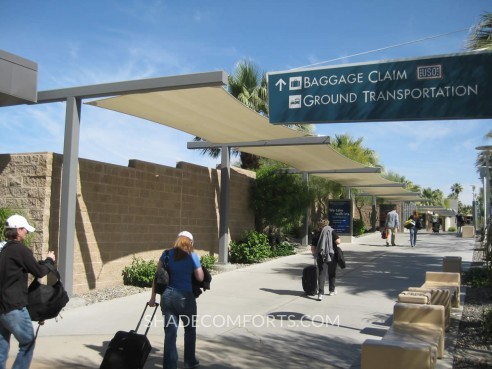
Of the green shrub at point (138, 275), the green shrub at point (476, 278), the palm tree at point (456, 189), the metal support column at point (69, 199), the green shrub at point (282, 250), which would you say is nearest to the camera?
the metal support column at point (69, 199)

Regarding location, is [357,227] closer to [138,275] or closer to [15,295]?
[138,275]

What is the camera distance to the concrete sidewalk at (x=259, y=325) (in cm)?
587

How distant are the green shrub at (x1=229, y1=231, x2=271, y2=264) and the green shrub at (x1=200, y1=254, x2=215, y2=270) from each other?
52.8 inches

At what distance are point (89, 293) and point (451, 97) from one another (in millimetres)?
7133

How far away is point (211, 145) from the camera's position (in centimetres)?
1355

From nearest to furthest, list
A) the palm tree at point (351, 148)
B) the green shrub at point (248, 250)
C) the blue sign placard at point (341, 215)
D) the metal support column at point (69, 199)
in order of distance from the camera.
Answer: the metal support column at point (69, 199)
the green shrub at point (248, 250)
the blue sign placard at point (341, 215)
the palm tree at point (351, 148)

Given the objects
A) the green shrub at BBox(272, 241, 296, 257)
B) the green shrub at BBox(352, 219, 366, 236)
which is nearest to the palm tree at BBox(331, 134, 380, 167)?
the green shrub at BBox(352, 219, 366, 236)

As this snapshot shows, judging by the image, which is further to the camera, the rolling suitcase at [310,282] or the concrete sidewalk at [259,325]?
the rolling suitcase at [310,282]

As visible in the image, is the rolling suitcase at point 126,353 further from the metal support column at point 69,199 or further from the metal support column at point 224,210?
the metal support column at point 224,210

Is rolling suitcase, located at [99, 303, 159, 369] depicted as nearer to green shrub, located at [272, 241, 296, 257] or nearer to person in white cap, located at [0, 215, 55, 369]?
person in white cap, located at [0, 215, 55, 369]

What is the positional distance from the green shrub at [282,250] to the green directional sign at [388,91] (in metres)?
11.2

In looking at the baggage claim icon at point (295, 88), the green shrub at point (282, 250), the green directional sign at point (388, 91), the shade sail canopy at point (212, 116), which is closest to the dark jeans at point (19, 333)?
the green directional sign at point (388, 91)

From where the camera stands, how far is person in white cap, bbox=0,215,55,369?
434cm

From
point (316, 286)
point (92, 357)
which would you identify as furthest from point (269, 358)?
point (316, 286)
